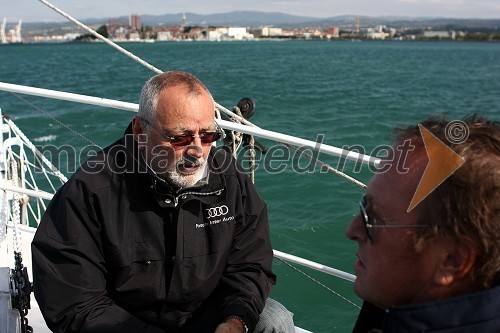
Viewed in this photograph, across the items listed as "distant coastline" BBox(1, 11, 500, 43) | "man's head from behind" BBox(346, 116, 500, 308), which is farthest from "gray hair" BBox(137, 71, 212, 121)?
"distant coastline" BBox(1, 11, 500, 43)

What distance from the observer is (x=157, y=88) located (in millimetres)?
1982

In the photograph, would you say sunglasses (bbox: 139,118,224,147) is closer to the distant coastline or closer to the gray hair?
the gray hair

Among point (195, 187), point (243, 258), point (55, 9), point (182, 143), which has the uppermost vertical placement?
point (55, 9)

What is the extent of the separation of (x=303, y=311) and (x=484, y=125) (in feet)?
12.5

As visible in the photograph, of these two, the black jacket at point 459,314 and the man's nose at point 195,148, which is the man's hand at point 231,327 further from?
the black jacket at point 459,314

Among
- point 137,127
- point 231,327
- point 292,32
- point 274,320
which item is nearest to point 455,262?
point 231,327

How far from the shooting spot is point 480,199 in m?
0.97

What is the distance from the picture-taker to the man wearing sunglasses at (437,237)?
3.19 ft

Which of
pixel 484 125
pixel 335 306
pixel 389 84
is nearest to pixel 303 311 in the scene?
pixel 335 306

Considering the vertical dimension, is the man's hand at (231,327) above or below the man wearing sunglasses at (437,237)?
below

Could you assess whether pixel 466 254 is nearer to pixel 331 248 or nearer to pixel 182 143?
pixel 182 143

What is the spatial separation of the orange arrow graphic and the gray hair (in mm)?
1103

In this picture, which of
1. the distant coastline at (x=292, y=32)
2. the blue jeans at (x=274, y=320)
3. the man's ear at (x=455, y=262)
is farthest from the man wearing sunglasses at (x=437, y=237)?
the distant coastline at (x=292, y=32)

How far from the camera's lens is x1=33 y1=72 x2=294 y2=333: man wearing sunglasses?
1850 millimetres
